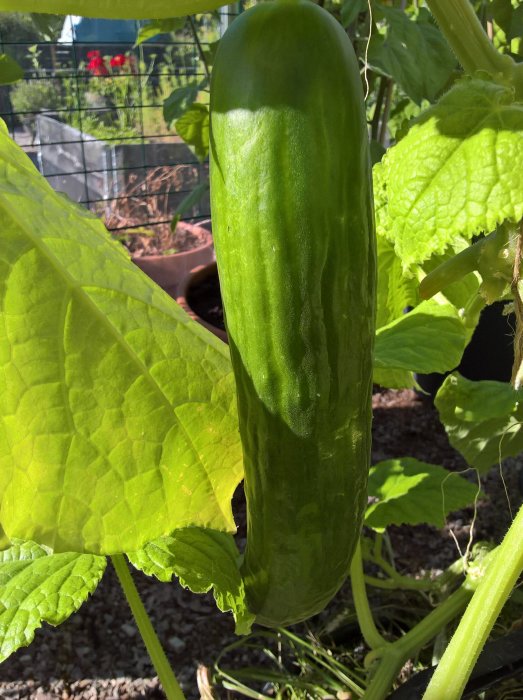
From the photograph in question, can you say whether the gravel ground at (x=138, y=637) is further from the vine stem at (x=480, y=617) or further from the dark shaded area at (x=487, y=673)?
the vine stem at (x=480, y=617)

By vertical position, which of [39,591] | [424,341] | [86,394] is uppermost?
[86,394]

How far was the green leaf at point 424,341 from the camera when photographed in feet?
3.01

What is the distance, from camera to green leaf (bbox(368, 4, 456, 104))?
4.57 ft

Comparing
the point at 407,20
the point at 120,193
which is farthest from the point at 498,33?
the point at 120,193

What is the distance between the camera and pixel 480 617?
0.72 metres

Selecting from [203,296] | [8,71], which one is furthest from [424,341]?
[203,296]

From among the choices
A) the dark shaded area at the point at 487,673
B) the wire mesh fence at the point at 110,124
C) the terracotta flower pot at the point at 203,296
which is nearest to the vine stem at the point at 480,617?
the dark shaded area at the point at 487,673

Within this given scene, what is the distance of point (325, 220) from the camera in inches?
19.9

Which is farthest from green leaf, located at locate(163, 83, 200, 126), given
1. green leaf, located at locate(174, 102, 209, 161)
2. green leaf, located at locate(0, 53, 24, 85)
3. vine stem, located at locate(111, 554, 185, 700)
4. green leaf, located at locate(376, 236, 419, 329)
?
vine stem, located at locate(111, 554, 185, 700)

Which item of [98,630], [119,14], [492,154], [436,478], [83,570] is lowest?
[98,630]

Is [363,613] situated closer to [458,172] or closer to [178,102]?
[458,172]

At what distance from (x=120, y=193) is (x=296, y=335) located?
137 inches

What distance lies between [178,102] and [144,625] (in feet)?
5.59

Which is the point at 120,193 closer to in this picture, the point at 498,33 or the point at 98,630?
the point at 498,33
